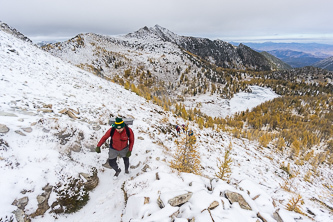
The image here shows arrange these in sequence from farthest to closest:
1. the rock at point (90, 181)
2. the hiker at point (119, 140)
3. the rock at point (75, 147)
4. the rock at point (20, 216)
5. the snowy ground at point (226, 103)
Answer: the snowy ground at point (226, 103) < the rock at point (75, 147) < the hiker at point (119, 140) < the rock at point (90, 181) < the rock at point (20, 216)

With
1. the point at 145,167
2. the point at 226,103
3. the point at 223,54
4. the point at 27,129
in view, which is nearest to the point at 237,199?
the point at 145,167

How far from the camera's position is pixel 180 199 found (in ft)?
14.1

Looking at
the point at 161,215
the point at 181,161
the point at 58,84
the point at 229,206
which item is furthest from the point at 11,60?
the point at 229,206

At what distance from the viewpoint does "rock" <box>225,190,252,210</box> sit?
14.6 ft

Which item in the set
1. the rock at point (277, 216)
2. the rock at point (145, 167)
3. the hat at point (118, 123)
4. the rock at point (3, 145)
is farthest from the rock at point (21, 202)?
the rock at point (277, 216)

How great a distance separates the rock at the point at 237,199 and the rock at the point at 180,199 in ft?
4.27

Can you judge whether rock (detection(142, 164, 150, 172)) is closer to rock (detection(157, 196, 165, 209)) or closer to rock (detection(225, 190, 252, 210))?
rock (detection(157, 196, 165, 209))

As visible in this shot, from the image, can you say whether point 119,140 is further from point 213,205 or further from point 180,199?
point 213,205

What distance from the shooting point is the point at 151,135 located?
10969mm

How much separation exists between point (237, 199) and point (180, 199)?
186 centimetres

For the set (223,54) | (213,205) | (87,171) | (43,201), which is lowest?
(87,171)

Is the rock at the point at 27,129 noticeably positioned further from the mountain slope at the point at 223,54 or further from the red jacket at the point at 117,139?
the mountain slope at the point at 223,54

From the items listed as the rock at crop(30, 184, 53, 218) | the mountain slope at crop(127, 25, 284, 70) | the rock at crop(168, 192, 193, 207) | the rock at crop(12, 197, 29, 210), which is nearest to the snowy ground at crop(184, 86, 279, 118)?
the rock at crop(168, 192, 193, 207)

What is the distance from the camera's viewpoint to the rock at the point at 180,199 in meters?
4.18
